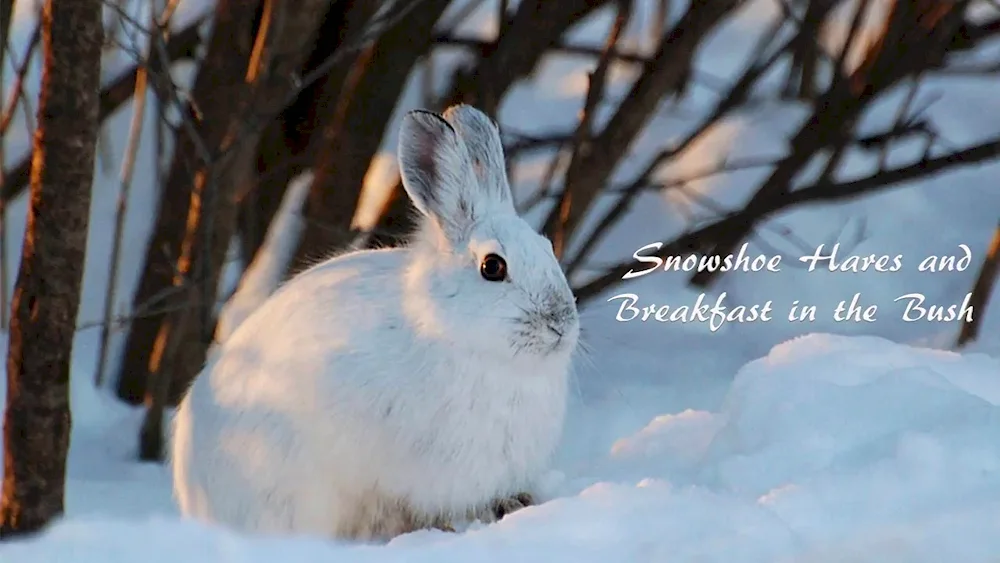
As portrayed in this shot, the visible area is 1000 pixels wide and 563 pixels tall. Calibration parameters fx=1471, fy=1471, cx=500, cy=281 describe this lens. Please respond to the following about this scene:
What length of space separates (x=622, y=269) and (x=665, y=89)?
481mm

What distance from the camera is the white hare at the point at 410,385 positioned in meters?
2.14

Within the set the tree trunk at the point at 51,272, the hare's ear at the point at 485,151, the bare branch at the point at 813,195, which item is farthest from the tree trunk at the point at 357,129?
the hare's ear at the point at 485,151

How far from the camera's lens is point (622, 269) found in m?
3.86

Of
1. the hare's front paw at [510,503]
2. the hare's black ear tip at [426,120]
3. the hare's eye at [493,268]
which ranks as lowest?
the hare's front paw at [510,503]

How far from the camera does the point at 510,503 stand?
7.32 ft

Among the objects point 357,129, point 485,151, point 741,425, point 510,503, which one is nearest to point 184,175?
point 357,129

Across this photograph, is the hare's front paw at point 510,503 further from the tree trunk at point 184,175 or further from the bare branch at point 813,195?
the bare branch at point 813,195

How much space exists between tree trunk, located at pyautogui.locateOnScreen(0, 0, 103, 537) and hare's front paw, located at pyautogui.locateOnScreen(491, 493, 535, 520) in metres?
0.82

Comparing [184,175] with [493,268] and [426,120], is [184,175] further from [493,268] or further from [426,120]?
[493,268]

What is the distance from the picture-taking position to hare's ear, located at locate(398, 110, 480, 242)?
91.3 inches

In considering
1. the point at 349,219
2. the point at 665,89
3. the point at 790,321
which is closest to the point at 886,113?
the point at 790,321

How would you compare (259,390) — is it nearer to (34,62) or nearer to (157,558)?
(157,558)

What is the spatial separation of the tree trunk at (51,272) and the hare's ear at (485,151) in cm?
61

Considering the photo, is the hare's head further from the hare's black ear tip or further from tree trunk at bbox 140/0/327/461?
tree trunk at bbox 140/0/327/461
